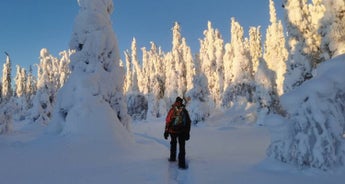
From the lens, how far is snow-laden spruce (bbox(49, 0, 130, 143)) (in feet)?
43.8

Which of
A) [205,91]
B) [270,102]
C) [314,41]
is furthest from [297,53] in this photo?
[205,91]

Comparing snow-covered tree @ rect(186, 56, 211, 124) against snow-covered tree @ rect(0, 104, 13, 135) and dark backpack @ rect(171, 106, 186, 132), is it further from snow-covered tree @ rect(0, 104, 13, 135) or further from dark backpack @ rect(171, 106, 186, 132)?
dark backpack @ rect(171, 106, 186, 132)

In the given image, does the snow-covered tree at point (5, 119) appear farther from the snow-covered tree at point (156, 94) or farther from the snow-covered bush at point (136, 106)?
the snow-covered bush at point (136, 106)

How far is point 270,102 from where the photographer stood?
1088 inches

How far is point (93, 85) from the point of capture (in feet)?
47.1

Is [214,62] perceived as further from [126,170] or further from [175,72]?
[126,170]

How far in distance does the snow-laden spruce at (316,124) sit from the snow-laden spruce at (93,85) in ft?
23.8

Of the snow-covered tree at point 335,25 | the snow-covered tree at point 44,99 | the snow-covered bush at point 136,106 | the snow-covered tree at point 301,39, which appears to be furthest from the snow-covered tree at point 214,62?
the snow-covered tree at point 335,25

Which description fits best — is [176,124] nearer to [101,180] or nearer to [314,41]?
[101,180]

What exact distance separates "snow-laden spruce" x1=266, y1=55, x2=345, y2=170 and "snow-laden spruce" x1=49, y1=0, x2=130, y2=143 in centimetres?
725

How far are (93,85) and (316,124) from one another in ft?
31.7

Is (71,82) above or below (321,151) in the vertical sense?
above

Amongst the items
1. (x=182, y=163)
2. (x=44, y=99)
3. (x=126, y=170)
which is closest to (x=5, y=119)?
(x=44, y=99)

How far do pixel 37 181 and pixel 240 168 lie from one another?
4.45 metres
